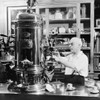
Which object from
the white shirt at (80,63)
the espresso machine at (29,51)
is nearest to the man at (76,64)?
the white shirt at (80,63)

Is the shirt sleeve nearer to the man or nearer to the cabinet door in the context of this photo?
the man

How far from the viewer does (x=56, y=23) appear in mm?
4367

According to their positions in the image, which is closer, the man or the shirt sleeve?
the man

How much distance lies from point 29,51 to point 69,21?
285 centimetres

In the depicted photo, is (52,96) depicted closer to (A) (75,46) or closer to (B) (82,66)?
→ (B) (82,66)

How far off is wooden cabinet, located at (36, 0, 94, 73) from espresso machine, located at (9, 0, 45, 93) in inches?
98.0

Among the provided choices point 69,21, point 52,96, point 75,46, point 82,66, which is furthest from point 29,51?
point 69,21

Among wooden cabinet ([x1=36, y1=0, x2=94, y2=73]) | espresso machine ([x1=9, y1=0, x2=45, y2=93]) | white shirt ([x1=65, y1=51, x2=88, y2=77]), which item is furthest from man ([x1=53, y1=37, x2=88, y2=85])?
wooden cabinet ([x1=36, y1=0, x2=94, y2=73])

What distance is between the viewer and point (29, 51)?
1570 millimetres

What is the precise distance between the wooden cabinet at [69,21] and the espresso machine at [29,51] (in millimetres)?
2489

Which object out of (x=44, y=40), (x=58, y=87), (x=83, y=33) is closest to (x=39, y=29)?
(x=44, y=40)

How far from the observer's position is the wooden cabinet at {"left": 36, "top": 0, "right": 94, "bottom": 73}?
13.6 feet

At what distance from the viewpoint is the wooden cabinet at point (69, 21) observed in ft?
13.6

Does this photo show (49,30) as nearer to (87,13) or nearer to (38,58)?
(87,13)
